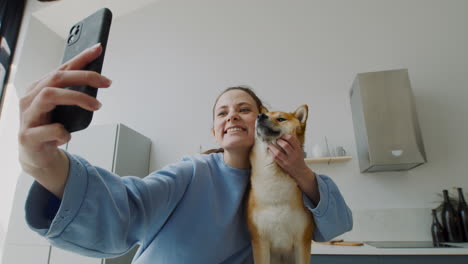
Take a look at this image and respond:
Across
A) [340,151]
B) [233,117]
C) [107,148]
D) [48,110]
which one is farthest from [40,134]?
[340,151]

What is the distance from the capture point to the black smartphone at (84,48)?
0.36m

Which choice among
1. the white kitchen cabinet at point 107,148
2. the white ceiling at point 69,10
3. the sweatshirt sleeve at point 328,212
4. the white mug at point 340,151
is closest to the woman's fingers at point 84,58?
the sweatshirt sleeve at point 328,212

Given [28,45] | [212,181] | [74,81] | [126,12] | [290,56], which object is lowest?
[212,181]

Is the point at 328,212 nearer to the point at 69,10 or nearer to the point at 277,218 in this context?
the point at 277,218

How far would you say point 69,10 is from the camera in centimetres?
330

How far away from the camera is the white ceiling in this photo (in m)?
3.21

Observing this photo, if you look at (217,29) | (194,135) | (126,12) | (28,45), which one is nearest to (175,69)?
(217,29)

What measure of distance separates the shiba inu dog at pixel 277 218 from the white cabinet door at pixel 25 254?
2.24 m

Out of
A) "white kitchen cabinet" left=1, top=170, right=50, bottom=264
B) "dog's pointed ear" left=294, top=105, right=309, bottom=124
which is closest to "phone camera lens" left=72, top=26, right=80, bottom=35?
"dog's pointed ear" left=294, top=105, right=309, bottom=124

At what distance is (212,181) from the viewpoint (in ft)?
2.64

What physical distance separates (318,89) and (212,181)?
7.34 feet

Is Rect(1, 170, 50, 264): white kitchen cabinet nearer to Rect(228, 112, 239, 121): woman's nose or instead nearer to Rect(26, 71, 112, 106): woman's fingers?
Rect(228, 112, 239, 121): woman's nose

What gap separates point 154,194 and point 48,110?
32 cm

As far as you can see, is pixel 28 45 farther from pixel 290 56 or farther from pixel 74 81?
pixel 74 81
